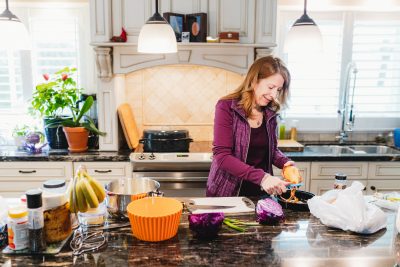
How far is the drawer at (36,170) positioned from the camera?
3096 mm

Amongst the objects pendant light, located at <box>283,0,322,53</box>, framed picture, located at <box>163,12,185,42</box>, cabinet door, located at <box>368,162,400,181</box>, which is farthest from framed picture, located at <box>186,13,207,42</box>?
cabinet door, located at <box>368,162,400,181</box>

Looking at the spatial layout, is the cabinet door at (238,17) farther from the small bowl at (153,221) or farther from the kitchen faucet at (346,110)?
the small bowl at (153,221)

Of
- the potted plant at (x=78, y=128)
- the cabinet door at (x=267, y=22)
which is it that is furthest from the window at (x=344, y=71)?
the potted plant at (x=78, y=128)

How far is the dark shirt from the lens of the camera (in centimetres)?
217

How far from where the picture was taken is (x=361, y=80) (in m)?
3.82

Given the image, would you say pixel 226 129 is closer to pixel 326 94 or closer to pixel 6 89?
pixel 326 94

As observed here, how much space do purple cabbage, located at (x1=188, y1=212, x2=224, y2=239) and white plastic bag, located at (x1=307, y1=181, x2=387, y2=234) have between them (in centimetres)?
48

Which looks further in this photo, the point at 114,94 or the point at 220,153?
the point at 114,94

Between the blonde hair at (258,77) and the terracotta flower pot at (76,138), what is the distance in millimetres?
1606

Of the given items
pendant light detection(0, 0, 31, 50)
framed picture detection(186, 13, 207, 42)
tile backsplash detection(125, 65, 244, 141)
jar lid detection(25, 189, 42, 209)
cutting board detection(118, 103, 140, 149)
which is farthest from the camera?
tile backsplash detection(125, 65, 244, 141)

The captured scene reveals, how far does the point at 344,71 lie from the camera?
3807 mm

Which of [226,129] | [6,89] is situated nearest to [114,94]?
[6,89]

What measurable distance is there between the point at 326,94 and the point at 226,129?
209cm

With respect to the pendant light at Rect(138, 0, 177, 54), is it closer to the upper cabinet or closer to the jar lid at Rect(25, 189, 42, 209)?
the jar lid at Rect(25, 189, 42, 209)
